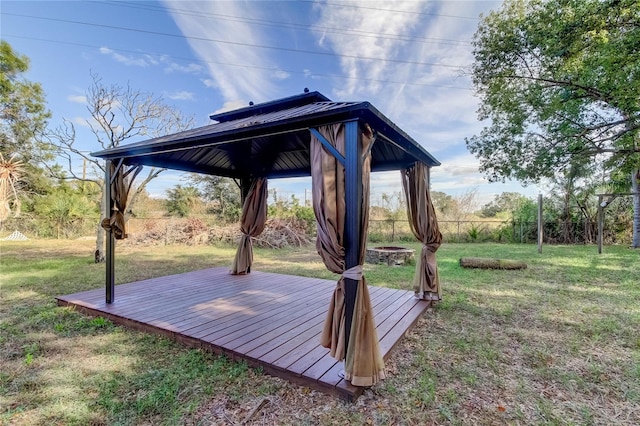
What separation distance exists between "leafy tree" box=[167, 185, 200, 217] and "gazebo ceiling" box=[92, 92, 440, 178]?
10313 mm

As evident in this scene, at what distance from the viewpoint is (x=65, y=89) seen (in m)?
9.70

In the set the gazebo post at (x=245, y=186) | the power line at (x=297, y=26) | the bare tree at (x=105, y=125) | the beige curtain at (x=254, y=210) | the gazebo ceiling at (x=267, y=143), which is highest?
the power line at (x=297, y=26)

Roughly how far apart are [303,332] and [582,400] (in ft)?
7.69

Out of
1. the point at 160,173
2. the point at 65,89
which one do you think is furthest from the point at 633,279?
the point at 65,89

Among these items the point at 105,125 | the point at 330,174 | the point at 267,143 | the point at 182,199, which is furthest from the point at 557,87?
the point at 182,199

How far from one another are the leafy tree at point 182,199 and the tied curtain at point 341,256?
46.5 ft

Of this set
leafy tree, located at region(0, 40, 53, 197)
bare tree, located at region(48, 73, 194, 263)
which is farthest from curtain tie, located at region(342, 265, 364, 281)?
leafy tree, located at region(0, 40, 53, 197)

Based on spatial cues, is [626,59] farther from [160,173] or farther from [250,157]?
[160,173]

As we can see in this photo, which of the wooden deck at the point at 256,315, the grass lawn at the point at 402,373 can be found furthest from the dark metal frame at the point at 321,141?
the grass lawn at the point at 402,373

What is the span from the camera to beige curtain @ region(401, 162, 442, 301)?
3988mm

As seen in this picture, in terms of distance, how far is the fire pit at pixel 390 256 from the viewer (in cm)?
A: 724

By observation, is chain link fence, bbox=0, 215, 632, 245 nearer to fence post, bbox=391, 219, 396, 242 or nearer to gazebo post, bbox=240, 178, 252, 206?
fence post, bbox=391, 219, 396, 242

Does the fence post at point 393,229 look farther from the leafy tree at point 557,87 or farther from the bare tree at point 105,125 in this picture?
the bare tree at point 105,125

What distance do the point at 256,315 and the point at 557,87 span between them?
9.52 meters
